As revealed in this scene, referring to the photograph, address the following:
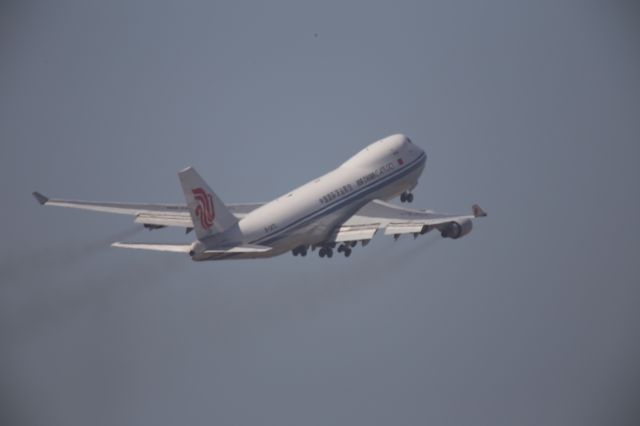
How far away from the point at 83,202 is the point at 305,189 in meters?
15.2

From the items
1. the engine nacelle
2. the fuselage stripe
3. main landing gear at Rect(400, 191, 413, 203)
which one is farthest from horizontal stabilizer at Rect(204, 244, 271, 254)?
main landing gear at Rect(400, 191, 413, 203)

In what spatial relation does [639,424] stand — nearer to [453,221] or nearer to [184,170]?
[453,221]

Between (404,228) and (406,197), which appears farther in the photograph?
(406,197)

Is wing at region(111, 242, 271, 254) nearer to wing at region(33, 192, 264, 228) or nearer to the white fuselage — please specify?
the white fuselage

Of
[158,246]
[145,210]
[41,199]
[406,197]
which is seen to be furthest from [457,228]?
[41,199]

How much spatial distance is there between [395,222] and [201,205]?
48.7ft

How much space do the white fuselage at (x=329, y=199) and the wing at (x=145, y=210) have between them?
6.58 metres

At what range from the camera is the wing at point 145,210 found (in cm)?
8662

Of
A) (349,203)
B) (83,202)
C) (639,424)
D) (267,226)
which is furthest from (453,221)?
(639,424)

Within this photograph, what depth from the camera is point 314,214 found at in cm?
8488

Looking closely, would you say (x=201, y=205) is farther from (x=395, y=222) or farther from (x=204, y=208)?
(x=395, y=222)

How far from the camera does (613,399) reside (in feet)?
430

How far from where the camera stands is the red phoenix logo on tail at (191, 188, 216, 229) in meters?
77.8

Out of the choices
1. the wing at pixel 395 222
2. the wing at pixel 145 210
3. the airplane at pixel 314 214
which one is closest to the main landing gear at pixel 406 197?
the airplane at pixel 314 214
